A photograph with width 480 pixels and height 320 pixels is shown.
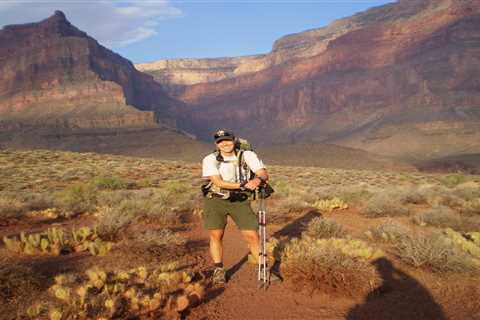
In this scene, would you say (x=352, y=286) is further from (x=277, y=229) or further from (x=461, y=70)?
(x=461, y=70)

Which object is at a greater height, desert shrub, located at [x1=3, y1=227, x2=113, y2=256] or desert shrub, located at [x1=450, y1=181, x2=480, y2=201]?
desert shrub, located at [x1=3, y1=227, x2=113, y2=256]

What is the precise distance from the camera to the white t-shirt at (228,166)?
16.9 feet

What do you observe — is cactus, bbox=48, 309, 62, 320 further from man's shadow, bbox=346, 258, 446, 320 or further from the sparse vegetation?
man's shadow, bbox=346, 258, 446, 320

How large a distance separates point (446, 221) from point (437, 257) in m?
4.64

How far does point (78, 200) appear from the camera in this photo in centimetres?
1193

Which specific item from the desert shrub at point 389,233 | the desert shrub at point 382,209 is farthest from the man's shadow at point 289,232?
the desert shrub at point 389,233

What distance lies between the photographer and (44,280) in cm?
476

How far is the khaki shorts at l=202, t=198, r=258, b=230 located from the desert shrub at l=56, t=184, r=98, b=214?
650 centimetres

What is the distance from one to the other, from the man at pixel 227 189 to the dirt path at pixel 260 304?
0.35 m

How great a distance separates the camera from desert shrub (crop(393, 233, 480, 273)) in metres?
5.66

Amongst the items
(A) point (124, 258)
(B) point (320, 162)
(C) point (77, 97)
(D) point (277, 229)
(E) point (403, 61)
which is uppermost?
(E) point (403, 61)

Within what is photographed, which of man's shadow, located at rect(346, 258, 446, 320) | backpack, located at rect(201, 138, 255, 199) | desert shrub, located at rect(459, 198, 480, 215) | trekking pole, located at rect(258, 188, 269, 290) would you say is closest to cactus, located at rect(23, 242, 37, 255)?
backpack, located at rect(201, 138, 255, 199)

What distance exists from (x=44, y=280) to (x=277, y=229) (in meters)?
5.66

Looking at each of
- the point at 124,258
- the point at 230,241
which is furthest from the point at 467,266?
the point at 124,258
